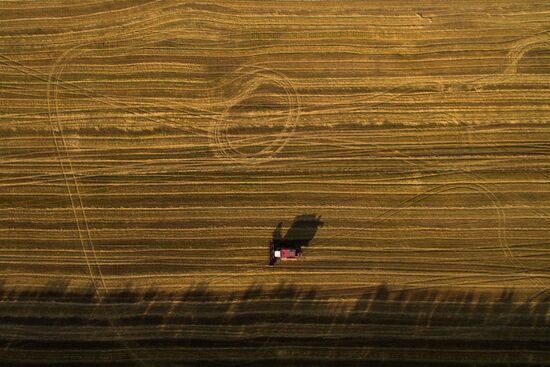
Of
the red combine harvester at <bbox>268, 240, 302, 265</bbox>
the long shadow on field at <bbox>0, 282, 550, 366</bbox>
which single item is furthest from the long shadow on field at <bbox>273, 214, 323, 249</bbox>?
the long shadow on field at <bbox>0, 282, 550, 366</bbox>

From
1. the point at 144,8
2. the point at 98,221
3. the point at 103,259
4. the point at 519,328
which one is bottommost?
the point at 519,328

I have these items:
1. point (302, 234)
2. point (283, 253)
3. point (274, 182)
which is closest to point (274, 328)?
point (283, 253)

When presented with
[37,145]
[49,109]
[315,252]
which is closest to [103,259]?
[37,145]

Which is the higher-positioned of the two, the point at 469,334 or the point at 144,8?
→ the point at 144,8

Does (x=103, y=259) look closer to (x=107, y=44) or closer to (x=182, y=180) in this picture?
(x=182, y=180)

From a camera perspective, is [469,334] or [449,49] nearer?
[469,334]

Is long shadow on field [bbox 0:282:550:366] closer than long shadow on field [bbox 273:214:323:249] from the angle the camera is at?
Yes

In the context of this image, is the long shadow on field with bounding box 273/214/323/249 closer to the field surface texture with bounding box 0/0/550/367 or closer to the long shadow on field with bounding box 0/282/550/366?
the field surface texture with bounding box 0/0/550/367
